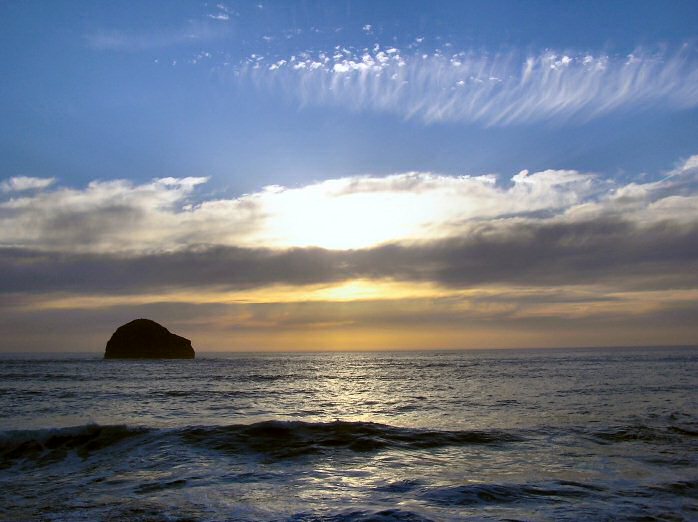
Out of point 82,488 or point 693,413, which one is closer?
point 82,488

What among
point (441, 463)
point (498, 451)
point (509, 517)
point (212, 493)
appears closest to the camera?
point (509, 517)

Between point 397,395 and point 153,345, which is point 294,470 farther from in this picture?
point 153,345

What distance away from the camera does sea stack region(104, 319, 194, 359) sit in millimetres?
137625

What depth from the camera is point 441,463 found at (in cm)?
1407

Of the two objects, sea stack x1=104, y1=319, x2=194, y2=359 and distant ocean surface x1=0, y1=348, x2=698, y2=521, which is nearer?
distant ocean surface x1=0, y1=348, x2=698, y2=521

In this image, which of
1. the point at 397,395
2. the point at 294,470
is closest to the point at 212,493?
the point at 294,470

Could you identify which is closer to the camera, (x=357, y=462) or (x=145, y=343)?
(x=357, y=462)

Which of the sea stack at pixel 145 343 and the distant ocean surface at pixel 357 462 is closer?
the distant ocean surface at pixel 357 462

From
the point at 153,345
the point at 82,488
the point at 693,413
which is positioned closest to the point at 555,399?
the point at 693,413

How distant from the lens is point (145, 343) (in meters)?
140

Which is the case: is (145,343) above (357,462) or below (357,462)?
below

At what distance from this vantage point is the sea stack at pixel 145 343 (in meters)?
138

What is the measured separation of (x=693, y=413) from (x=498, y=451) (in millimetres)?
13992

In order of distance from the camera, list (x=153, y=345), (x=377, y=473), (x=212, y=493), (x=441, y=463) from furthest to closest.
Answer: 1. (x=153, y=345)
2. (x=441, y=463)
3. (x=377, y=473)
4. (x=212, y=493)
